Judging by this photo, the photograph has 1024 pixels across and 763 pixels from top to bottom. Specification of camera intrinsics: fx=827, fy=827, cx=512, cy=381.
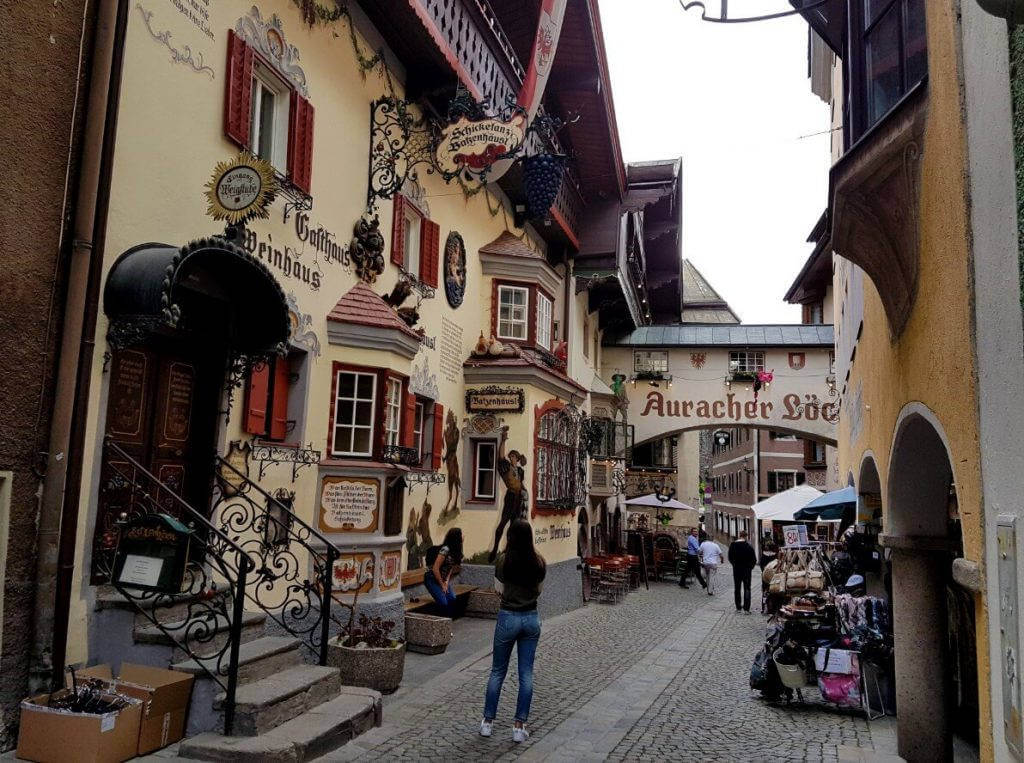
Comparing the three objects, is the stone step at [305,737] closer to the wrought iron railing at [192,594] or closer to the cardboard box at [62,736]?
the wrought iron railing at [192,594]

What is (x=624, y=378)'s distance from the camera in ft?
86.7

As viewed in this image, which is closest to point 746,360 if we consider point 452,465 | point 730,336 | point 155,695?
point 730,336

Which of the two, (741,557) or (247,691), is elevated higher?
(741,557)

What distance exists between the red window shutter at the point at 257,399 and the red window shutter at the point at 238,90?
2327 millimetres

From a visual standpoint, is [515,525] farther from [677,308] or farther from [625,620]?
[677,308]

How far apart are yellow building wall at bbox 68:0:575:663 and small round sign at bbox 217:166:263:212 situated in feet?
1.16

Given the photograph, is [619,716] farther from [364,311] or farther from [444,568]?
[364,311]

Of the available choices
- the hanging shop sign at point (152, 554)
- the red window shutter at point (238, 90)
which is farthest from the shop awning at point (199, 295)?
the red window shutter at point (238, 90)

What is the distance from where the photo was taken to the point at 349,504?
971 cm

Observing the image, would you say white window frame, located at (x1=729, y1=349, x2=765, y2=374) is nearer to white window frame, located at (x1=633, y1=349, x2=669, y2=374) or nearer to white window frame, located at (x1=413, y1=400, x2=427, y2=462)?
white window frame, located at (x1=633, y1=349, x2=669, y2=374)

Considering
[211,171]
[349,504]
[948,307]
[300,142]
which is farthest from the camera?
[349,504]

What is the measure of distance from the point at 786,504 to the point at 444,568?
1084 centimetres

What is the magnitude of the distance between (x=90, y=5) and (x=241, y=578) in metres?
4.58

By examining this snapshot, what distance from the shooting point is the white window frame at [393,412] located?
408 inches
